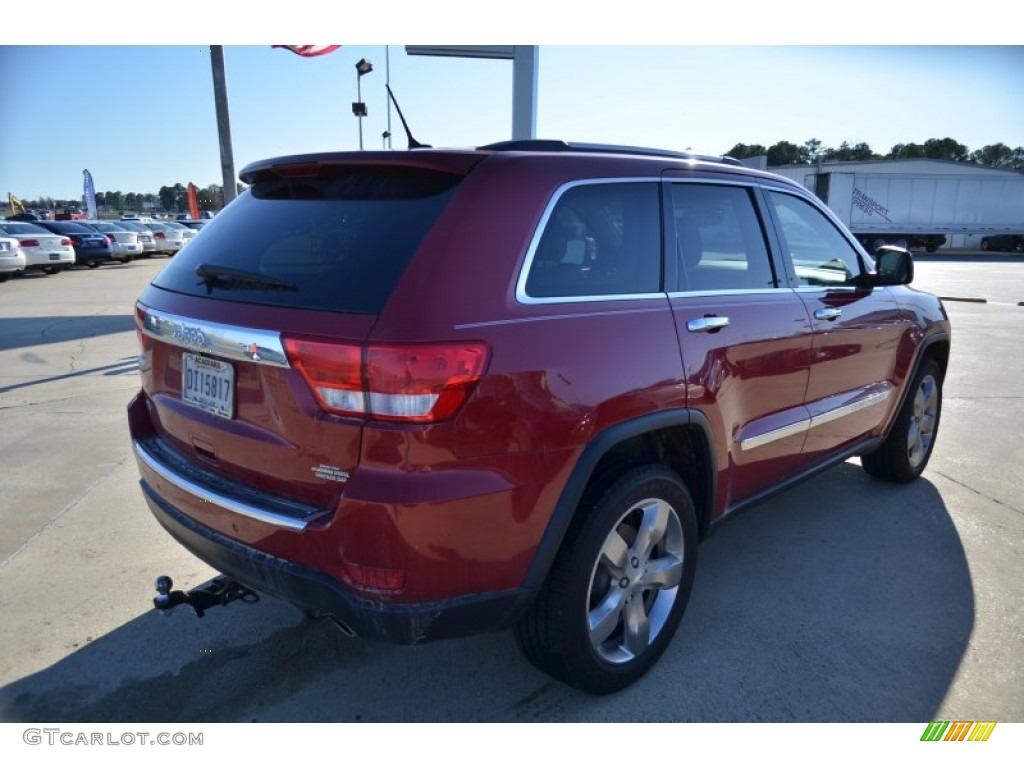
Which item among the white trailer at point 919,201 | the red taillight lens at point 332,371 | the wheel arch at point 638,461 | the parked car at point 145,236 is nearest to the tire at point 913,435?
the wheel arch at point 638,461

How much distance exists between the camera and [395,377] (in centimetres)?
183

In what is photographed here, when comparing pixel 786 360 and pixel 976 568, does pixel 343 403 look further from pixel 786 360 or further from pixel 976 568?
pixel 976 568

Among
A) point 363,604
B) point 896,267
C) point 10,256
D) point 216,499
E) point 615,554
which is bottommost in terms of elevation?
point 10,256

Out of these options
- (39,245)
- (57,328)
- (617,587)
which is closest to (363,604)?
(617,587)

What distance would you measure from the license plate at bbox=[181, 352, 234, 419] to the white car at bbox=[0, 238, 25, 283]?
18177 mm

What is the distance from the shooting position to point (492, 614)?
6.85 feet

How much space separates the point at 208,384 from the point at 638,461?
146 centimetres

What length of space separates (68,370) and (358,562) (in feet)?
22.9

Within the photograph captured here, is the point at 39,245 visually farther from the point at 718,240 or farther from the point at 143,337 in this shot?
the point at 718,240

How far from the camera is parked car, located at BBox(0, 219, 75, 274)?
18.2 metres

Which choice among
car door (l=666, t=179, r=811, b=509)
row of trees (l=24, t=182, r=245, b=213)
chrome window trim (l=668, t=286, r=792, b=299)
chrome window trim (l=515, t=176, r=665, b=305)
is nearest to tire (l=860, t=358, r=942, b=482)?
car door (l=666, t=179, r=811, b=509)

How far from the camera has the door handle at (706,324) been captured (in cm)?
255

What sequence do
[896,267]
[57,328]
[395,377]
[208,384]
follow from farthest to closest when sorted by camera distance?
1. [57,328]
2. [896,267]
3. [208,384]
4. [395,377]
